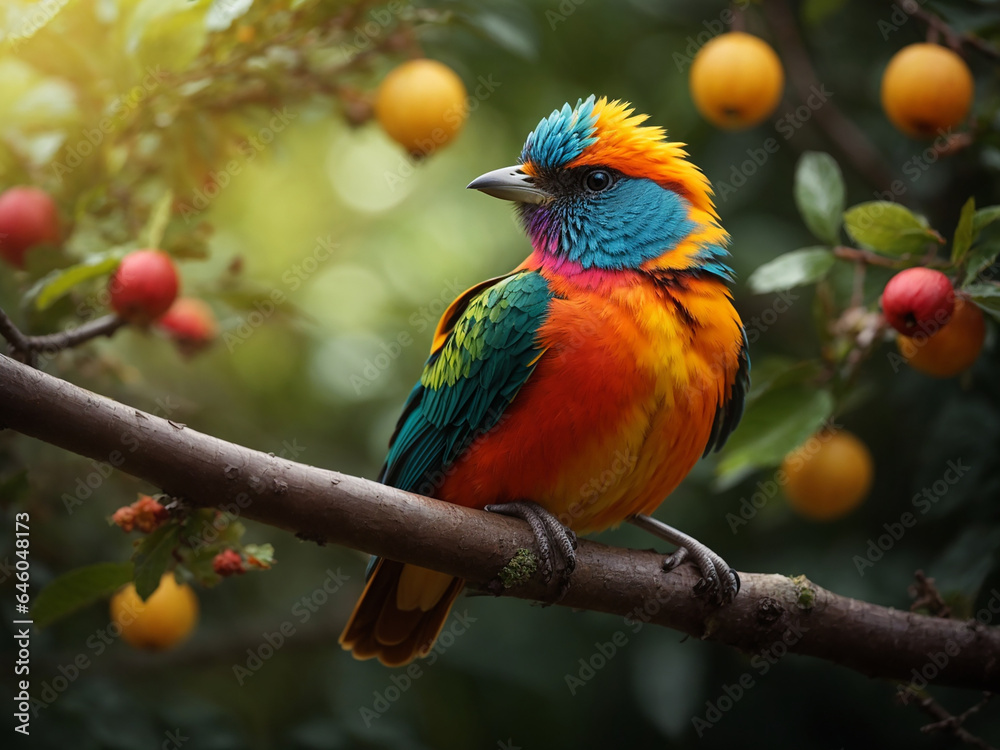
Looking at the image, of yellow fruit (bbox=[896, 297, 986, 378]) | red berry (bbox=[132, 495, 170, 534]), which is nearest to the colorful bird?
yellow fruit (bbox=[896, 297, 986, 378])

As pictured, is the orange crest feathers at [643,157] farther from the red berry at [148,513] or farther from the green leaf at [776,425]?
the red berry at [148,513]

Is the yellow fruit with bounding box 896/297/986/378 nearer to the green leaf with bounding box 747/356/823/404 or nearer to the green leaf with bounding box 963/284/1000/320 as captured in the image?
the green leaf with bounding box 963/284/1000/320

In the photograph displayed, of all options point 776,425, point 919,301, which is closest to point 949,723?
point 776,425

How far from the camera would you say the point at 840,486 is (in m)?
3.60

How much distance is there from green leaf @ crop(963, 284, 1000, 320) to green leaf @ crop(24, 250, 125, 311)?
2958 mm

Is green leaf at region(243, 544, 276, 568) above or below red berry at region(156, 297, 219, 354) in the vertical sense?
above

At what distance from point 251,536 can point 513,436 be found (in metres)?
2.18

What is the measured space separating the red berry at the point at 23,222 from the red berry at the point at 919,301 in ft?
10.6

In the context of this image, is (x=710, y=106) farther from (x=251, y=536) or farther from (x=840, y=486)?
(x=251, y=536)

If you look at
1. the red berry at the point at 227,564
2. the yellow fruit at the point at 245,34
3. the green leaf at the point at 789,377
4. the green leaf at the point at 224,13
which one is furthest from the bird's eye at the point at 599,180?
the red berry at the point at 227,564

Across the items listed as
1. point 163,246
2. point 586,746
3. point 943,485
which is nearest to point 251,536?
point 163,246

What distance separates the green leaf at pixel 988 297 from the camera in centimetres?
282

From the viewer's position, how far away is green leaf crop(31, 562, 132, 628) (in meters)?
2.75

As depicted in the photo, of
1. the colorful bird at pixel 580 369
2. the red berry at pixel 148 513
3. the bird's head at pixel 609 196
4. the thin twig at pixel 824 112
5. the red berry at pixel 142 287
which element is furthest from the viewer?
the thin twig at pixel 824 112
